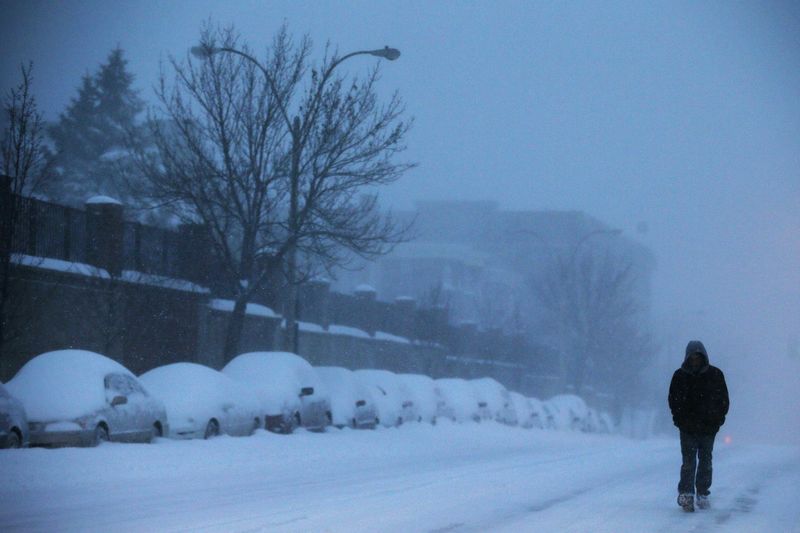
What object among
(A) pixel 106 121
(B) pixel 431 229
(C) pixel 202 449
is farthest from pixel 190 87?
(B) pixel 431 229

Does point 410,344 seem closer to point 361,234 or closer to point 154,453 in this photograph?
point 361,234

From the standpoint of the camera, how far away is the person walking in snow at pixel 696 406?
40.8 feet

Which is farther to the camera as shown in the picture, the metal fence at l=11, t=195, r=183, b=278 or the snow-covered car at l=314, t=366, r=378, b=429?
the snow-covered car at l=314, t=366, r=378, b=429

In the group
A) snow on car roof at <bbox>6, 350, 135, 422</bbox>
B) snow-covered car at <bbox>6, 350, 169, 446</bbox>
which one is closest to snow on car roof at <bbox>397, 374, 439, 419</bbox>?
snow-covered car at <bbox>6, 350, 169, 446</bbox>

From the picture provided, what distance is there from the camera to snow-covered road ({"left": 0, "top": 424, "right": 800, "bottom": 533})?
11070 millimetres

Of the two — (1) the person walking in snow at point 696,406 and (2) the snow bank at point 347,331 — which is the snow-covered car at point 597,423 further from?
(1) the person walking in snow at point 696,406

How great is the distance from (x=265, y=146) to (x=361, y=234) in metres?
3.28

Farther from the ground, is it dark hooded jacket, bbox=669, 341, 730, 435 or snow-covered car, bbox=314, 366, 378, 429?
dark hooded jacket, bbox=669, 341, 730, 435

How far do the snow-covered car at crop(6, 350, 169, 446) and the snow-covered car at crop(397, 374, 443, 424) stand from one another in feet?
50.9

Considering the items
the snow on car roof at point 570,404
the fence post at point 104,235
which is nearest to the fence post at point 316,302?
the snow on car roof at point 570,404

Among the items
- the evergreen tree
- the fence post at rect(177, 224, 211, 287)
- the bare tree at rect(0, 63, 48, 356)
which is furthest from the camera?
the evergreen tree

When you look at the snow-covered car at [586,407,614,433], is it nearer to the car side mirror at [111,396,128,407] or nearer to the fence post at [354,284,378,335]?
the fence post at [354,284,378,335]

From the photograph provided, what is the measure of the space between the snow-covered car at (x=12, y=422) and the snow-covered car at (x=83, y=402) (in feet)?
2.36

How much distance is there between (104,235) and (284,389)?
7746 mm
